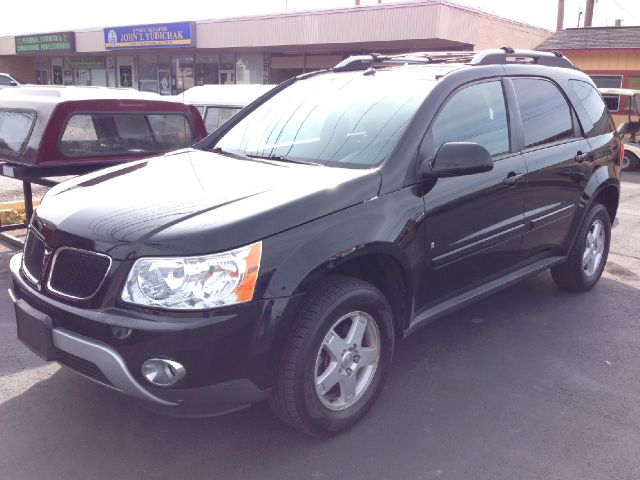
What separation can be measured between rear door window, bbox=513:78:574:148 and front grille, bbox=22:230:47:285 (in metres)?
3.06

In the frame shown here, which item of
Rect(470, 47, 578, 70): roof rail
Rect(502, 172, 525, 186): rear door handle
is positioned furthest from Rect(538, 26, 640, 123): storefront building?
Rect(502, 172, 525, 186): rear door handle

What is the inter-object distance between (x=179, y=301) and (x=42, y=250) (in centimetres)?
91

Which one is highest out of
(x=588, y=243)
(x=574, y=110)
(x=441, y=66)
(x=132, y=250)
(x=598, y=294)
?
(x=441, y=66)

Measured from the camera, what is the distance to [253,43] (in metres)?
25.2

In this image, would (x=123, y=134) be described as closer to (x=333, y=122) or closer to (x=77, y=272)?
(x=333, y=122)

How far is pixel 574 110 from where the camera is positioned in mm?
4922

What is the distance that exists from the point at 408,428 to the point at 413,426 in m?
0.04

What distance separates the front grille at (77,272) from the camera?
9.00 feet

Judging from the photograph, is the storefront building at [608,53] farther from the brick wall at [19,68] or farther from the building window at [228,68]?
the brick wall at [19,68]

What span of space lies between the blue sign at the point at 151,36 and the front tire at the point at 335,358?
84.1 ft

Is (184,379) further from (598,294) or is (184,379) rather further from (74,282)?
(598,294)

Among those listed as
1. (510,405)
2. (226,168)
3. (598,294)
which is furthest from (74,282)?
(598,294)

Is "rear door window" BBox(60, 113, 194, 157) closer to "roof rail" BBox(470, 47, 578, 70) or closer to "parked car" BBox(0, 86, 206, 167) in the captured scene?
"parked car" BBox(0, 86, 206, 167)

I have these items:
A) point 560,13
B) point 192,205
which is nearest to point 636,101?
point 192,205
